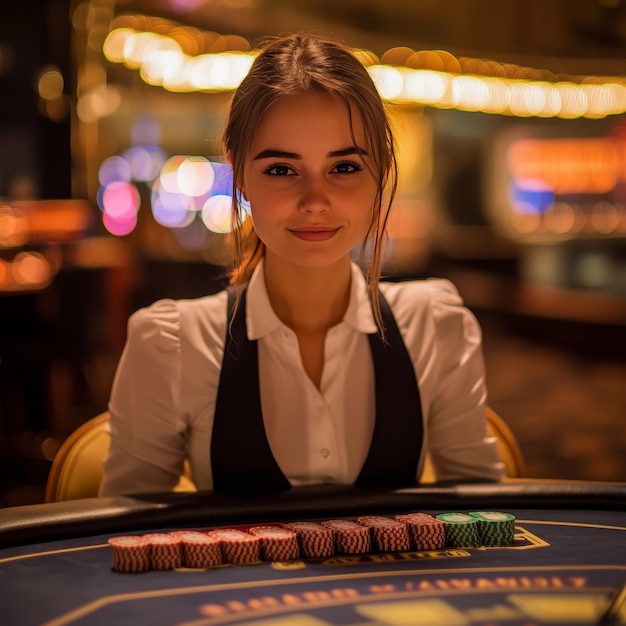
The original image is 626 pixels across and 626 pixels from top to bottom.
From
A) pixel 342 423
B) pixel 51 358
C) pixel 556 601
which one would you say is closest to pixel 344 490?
pixel 342 423

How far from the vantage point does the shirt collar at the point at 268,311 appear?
1788mm

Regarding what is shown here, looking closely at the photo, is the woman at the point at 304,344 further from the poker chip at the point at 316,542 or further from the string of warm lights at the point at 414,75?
the string of warm lights at the point at 414,75

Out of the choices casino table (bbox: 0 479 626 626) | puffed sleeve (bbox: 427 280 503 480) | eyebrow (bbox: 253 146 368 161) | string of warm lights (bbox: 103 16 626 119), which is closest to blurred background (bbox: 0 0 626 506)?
string of warm lights (bbox: 103 16 626 119)

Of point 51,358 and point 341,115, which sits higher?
point 341,115

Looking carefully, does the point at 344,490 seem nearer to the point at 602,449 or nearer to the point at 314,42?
the point at 314,42

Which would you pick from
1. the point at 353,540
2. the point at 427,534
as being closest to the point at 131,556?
the point at 353,540

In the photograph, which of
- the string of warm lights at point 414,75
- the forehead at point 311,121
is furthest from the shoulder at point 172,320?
the string of warm lights at point 414,75

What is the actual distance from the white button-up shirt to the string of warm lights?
4409mm

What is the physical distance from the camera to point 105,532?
4.69ft

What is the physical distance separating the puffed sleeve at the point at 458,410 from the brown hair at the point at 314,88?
17 cm

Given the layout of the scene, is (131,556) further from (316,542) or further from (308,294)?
(308,294)

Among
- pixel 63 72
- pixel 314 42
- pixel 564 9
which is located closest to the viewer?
pixel 314 42

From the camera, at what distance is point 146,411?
1.76 meters

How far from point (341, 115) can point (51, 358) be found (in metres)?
3.66
